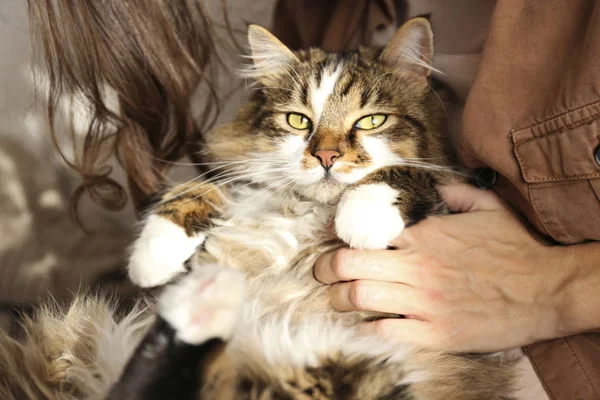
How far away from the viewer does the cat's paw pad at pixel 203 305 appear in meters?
0.72

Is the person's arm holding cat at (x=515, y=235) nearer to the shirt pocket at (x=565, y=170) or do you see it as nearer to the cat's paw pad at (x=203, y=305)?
the shirt pocket at (x=565, y=170)

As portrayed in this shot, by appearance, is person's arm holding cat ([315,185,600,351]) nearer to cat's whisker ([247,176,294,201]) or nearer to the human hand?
the human hand

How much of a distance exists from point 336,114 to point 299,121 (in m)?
0.11


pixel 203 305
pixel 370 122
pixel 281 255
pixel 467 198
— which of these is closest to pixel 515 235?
pixel 467 198

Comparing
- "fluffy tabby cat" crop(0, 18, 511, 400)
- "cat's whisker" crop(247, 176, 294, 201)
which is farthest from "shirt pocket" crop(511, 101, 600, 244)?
"cat's whisker" crop(247, 176, 294, 201)

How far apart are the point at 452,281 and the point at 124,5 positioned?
980 mm

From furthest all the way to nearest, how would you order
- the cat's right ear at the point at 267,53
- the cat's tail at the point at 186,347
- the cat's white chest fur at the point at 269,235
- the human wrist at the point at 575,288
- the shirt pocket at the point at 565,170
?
the cat's right ear at the point at 267,53, the cat's white chest fur at the point at 269,235, the human wrist at the point at 575,288, the shirt pocket at the point at 565,170, the cat's tail at the point at 186,347

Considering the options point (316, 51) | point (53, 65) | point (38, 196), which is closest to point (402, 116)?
point (316, 51)

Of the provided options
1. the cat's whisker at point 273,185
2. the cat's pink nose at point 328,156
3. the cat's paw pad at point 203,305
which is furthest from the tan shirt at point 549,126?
the cat's paw pad at point 203,305

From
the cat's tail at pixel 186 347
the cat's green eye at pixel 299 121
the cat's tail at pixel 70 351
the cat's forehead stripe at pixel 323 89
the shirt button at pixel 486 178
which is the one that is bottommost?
the cat's tail at pixel 70 351

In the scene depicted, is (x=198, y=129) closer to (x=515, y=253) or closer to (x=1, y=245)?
(x=1, y=245)

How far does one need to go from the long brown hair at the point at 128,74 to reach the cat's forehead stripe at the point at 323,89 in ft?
1.34

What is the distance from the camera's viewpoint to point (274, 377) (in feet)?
2.46

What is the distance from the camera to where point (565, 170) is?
876mm
